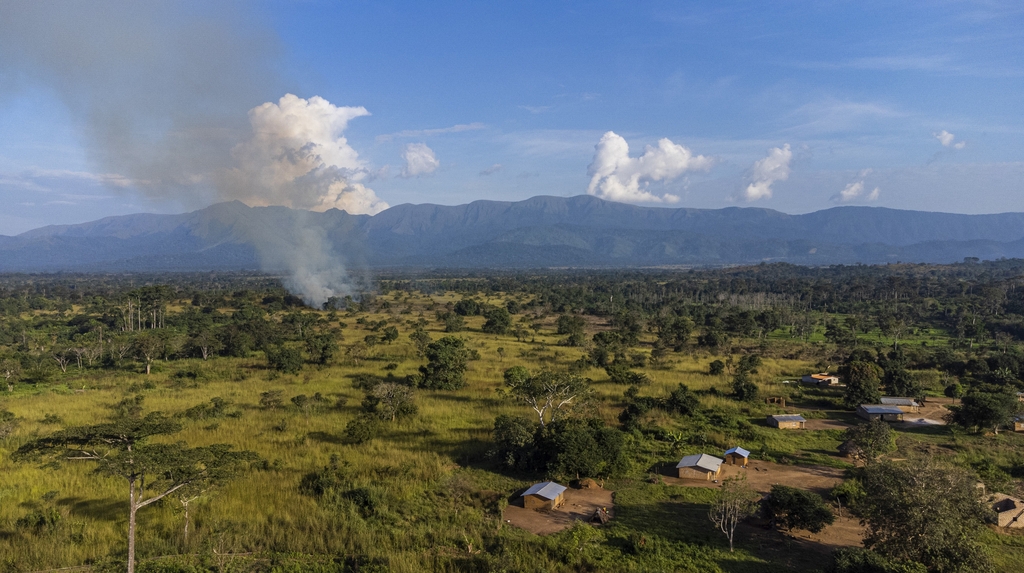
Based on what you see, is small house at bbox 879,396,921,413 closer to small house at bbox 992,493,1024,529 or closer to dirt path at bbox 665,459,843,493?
A: dirt path at bbox 665,459,843,493

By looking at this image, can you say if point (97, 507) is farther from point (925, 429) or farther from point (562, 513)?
point (925, 429)

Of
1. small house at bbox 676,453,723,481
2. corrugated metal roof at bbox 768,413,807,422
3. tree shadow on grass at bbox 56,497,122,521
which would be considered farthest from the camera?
corrugated metal roof at bbox 768,413,807,422

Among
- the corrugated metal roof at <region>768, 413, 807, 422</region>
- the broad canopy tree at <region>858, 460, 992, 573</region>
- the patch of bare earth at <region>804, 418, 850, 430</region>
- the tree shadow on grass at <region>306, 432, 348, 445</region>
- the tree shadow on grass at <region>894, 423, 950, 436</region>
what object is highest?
the broad canopy tree at <region>858, 460, 992, 573</region>

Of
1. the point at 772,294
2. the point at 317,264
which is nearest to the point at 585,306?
the point at 772,294

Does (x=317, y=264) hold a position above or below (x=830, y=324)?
above

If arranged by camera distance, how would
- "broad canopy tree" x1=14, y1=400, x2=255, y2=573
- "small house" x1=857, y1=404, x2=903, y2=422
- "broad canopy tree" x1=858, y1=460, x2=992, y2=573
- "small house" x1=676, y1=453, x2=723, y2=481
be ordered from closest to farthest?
1. "broad canopy tree" x1=14, y1=400, x2=255, y2=573
2. "broad canopy tree" x1=858, y1=460, x2=992, y2=573
3. "small house" x1=676, y1=453, x2=723, y2=481
4. "small house" x1=857, y1=404, x2=903, y2=422

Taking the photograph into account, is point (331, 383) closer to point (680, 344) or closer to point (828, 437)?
point (828, 437)

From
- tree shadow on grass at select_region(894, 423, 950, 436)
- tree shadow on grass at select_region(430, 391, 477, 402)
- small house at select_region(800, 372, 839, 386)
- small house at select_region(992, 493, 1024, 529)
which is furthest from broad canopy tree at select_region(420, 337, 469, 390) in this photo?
small house at select_region(992, 493, 1024, 529)
